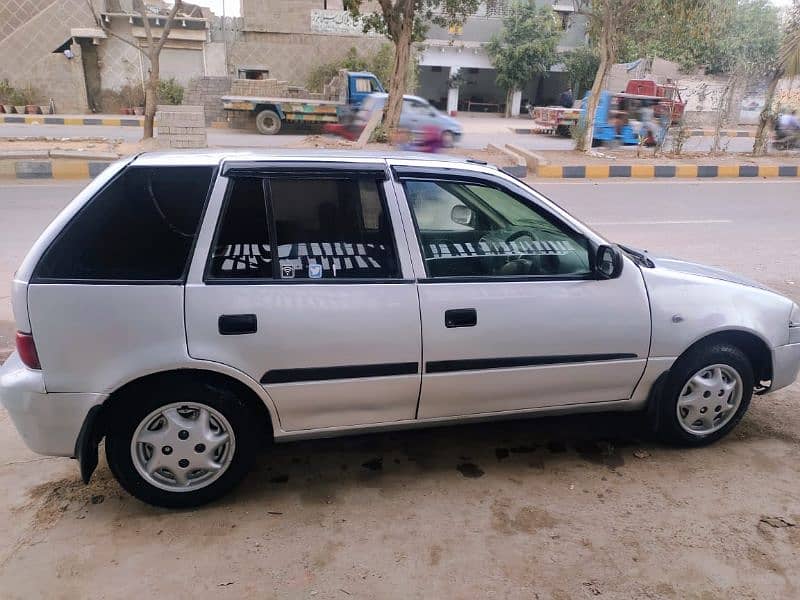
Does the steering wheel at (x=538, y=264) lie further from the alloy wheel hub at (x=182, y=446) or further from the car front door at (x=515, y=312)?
the alloy wheel hub at (x=182, y=446)

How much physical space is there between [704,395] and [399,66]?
13.6 meters

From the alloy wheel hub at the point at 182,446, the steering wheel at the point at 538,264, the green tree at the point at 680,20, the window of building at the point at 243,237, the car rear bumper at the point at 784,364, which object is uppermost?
the green tree at the point at 680,20

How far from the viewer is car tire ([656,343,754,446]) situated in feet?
10.4

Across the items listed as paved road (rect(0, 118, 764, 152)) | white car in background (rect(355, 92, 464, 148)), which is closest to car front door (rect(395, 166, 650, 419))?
paved road (rect(0, 118, 764, 152))

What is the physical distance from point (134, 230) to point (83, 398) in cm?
70

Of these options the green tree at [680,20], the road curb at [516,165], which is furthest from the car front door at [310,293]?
the green tree at [680,20]

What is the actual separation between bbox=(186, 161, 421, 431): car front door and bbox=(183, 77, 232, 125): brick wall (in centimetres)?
2299

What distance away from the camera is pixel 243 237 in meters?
2.68

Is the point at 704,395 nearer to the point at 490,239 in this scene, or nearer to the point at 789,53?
the point at 490,239

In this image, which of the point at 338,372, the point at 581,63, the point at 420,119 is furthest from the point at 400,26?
the point at 581,63

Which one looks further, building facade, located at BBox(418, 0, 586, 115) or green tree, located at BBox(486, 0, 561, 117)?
building facade, located at BBox(418, 0, 586, 115)

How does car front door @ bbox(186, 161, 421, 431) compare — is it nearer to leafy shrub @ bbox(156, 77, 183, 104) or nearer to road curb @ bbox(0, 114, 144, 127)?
road curb @ bbox(0, 114, 144, 127)

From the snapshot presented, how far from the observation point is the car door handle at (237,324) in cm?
256

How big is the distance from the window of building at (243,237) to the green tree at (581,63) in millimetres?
32017
